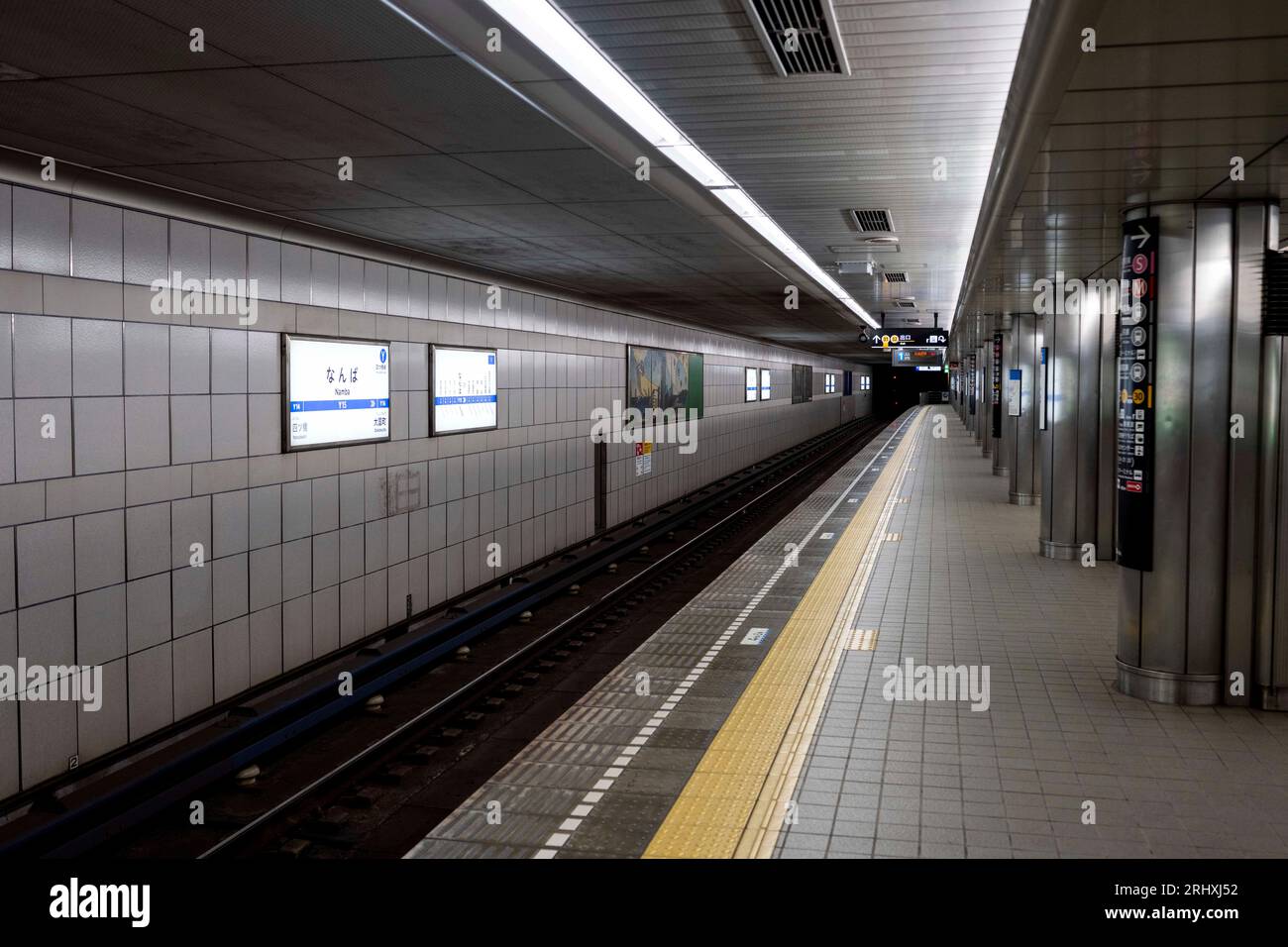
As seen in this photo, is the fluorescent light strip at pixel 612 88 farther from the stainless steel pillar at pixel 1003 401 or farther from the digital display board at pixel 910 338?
the digital display board at pixel 910 338

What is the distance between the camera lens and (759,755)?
5535mm

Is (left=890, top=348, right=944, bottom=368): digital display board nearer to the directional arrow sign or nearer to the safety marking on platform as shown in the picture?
the safety marking on platform

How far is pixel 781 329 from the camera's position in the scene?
826 inches

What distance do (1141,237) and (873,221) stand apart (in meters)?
2.38

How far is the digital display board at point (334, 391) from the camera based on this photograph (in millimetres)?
7469

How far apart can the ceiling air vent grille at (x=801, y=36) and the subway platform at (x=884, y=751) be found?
3.25 m

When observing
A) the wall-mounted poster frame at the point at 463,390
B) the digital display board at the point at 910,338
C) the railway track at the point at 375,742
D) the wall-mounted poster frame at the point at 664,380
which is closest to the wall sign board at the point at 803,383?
the digital display board at the point at 910,338

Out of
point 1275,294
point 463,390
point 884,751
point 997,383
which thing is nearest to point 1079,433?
point 1275,294

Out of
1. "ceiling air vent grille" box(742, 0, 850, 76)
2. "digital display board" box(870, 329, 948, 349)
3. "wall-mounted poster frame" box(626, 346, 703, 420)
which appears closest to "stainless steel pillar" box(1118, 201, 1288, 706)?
"ceiling air vent grille" box(742, 0, 850, 76)

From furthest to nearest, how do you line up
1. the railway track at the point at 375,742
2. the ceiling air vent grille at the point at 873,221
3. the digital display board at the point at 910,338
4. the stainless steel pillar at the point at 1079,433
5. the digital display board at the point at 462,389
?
the digital display board at the point at 910,338 < the stainless steel pillar at the point at 1079,433 < the digital display board at the point at 462,389 < the ceiling air vent grille at the point at 873,221 < the railway track at the point at 375,742

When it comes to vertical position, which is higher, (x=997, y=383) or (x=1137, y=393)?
(x=997, y=383)

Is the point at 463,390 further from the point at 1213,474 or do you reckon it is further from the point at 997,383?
the point at 997,383
